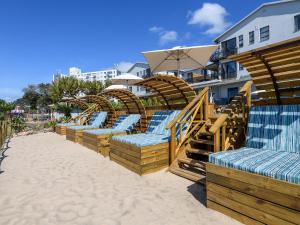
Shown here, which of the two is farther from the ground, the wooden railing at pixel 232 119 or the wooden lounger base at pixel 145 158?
the wooden railing at pixel 232 119

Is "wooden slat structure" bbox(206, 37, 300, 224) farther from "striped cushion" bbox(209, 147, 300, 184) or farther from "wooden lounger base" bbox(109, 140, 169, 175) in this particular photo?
"wooden lounger base" bbox(109, 140, 169, 175)

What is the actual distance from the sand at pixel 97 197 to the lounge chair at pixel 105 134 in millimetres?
1485

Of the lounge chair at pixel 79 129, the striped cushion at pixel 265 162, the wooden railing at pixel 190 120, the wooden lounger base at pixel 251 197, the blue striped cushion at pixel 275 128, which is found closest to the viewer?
the wooden lounger base at pixel 251 197

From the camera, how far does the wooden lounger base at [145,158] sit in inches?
236

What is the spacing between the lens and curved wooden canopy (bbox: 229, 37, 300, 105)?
429cm

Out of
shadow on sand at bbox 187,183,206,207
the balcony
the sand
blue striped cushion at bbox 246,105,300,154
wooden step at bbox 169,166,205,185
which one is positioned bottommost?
the sand

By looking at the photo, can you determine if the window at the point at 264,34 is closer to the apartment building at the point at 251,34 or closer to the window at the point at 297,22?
the apartment building at the point at 251,34

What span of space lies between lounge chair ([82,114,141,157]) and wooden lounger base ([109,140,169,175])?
206 cm

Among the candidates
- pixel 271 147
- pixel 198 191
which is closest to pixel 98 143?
pixel 198 191

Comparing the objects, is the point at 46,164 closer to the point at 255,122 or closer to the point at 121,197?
the point at 121,197

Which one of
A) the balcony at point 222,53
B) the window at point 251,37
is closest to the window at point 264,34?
the window at point 251,37

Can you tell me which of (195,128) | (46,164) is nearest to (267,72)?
(195,128)

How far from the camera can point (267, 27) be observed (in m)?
24.6

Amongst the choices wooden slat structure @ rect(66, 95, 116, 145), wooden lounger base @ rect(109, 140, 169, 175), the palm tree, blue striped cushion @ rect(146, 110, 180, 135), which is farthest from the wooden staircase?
the palm tree
